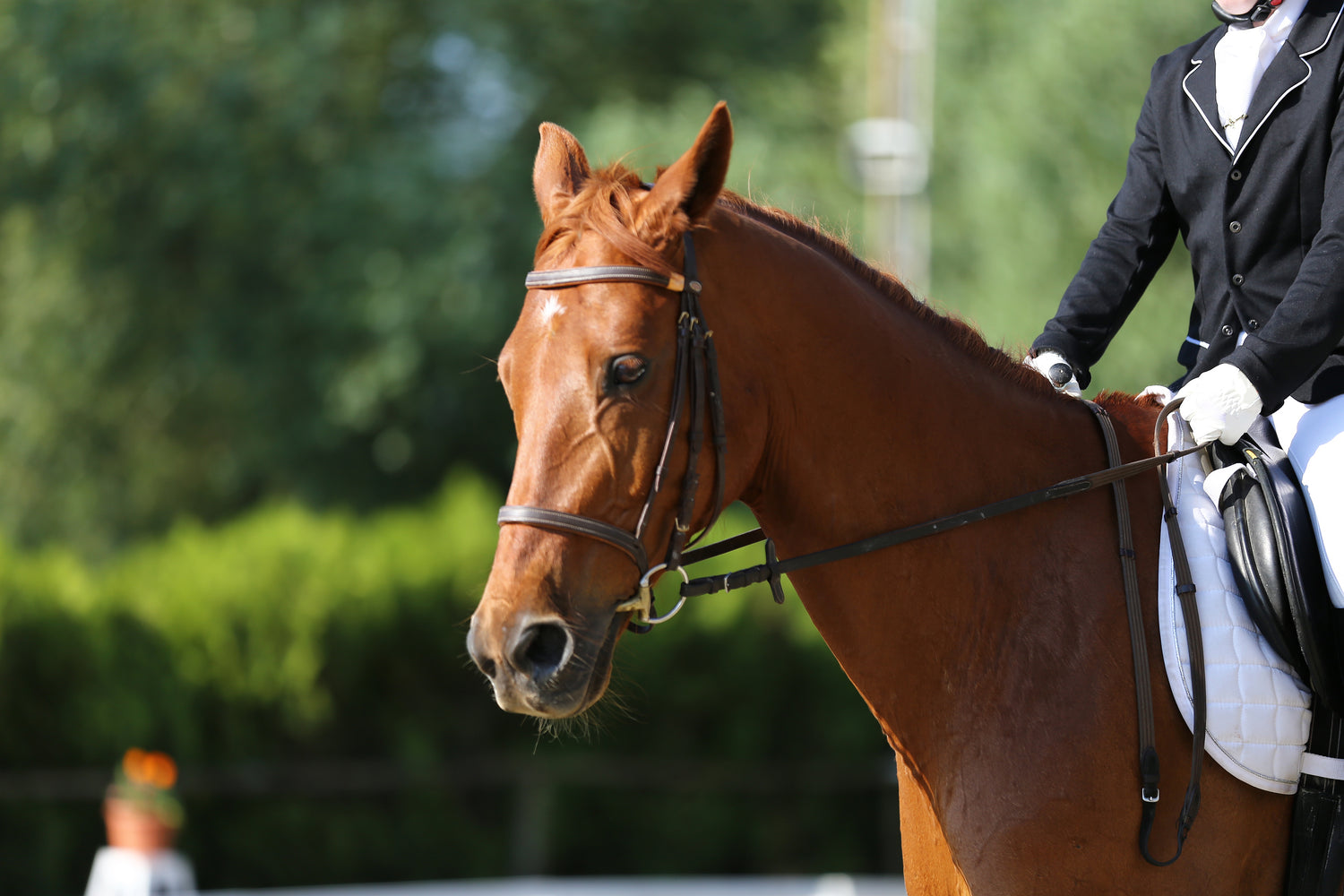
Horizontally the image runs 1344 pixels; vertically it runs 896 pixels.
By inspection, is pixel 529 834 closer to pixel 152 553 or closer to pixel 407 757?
pixel 407 757

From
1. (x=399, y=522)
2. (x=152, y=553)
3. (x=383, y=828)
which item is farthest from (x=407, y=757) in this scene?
(x=152, y=553)

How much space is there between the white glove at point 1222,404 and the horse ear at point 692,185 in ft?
3.39

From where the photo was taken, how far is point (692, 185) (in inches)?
92.7

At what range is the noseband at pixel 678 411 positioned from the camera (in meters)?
2.29

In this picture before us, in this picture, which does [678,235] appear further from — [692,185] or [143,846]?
[143,846]

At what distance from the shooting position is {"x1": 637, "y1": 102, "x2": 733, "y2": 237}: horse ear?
7.64ft

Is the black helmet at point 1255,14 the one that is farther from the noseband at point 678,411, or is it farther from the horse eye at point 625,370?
the horse eye at point 625,370

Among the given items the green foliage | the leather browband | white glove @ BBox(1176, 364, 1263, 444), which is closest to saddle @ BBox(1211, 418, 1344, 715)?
white glove @ BBox(1176, 364, 1263, 444)

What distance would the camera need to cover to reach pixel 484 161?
14.8 m

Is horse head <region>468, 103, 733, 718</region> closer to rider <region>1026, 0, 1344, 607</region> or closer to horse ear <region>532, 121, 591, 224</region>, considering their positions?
horse ear <region>532, 121, 591, 224</region>

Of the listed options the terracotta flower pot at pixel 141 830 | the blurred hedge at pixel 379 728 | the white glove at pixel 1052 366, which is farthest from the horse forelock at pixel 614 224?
the blurred hedge at pixel 379 728

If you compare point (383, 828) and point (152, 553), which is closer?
point (383, 828)

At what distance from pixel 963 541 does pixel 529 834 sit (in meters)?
7.28

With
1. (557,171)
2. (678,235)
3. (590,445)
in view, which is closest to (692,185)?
(678,235)
